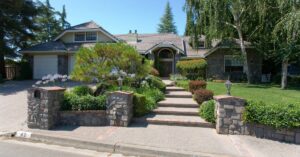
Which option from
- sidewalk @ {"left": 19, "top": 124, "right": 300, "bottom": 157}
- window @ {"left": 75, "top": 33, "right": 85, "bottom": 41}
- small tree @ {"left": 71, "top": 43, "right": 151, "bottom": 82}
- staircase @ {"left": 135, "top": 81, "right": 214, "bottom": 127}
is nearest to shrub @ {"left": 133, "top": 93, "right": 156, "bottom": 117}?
staircase @ {"left": 135, "top": 81, "right": 214, "bottom": 127}

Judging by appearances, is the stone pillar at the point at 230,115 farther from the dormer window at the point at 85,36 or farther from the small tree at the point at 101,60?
the dormer window at the point at 85,36

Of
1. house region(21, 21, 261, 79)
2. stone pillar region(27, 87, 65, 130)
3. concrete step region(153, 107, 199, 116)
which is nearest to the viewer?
stone pillar region(27, 87, 65, 130)

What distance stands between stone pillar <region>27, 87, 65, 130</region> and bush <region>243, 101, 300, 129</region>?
20.4 ft

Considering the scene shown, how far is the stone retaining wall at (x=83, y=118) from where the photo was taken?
7805 mm

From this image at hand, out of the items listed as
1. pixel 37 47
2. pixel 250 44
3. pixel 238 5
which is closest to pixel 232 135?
pixel 238 5

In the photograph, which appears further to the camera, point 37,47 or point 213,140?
point 37,47

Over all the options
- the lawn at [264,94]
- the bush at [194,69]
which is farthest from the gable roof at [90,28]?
the lawn at [264,94]

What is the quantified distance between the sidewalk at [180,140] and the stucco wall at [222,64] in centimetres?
1485

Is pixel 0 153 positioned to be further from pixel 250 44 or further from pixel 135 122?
pixel 250 44

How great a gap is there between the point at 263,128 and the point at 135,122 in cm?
410

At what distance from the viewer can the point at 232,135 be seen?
22.5 ft

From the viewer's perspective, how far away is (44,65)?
2172cm

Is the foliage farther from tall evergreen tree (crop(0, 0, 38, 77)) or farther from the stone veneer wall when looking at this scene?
tall evergreen tree (crop(0, 0, 38, 77))

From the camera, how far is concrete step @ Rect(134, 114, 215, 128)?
762cm
